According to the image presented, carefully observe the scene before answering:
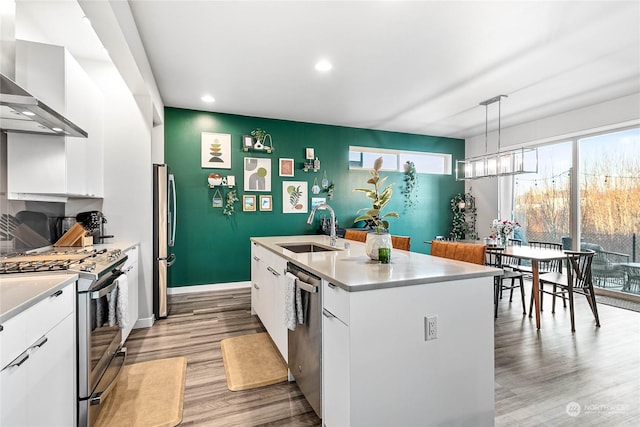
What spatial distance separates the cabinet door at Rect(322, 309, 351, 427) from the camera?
4.50ft

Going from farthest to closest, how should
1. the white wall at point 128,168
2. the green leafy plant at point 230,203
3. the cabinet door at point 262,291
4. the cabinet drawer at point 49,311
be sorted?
the green leafy plant at point 230,203
the white wall at point 128,168
the cabinet door at point 262,291
the cabinet drawer at point 49,311

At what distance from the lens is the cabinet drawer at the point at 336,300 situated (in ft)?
4.54

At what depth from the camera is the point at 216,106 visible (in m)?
4.59

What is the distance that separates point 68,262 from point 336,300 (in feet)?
5.43

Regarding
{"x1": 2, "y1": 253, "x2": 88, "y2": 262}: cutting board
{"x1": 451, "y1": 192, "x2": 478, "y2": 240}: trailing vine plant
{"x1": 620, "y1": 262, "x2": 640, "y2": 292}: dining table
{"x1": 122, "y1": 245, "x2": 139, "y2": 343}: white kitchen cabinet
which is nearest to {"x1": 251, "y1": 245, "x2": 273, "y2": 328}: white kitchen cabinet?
{"x1": 122, "y1": 245, "x2": 139, "y2": 343}: white kitchen cabinet

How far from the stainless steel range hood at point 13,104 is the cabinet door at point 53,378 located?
45.9 inches

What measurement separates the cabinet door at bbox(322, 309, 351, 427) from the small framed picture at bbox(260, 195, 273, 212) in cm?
369

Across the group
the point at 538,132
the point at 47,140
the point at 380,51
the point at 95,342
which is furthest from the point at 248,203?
the point at 538,132

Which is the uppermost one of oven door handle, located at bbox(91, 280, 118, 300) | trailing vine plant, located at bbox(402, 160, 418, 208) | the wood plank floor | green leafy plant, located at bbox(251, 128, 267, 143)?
green leafy plant, located at bbox(251, 128, 267, 143)

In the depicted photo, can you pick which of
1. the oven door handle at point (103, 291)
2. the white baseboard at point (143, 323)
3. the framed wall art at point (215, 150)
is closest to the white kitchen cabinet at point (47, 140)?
the oven door handle at point (103, 291)

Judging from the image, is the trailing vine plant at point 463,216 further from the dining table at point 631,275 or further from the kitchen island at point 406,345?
the kitchen island at point 406,345

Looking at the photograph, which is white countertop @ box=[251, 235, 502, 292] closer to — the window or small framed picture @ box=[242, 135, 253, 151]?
small framed picture @ box=[242, 135, 253, 151]

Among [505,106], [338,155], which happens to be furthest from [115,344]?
[505,106]

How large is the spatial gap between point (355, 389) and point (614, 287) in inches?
205
